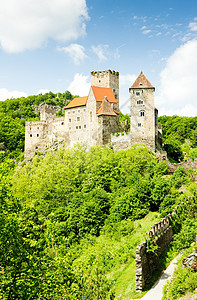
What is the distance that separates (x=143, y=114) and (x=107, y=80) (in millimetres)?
17822

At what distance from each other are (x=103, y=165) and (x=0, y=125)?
202 feet

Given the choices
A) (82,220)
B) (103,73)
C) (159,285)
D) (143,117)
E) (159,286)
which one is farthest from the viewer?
(103,73)

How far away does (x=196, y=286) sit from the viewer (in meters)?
14.8

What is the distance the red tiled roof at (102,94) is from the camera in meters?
57.3

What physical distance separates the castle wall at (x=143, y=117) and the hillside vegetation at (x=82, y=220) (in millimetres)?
2134

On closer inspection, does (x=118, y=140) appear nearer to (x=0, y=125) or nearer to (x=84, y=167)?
(x=84, y=167)

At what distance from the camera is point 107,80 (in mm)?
63250

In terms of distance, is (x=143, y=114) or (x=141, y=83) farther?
(x=141, y=83)

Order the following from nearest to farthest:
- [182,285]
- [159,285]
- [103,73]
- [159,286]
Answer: [182,285] < [159,286] < [159,285] < [103,73]

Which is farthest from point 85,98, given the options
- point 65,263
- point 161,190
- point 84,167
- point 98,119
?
point 65,263

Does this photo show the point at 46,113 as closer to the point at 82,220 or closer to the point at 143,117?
the point at 143,117

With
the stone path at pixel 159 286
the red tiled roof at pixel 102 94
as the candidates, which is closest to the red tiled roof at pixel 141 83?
the red tiled roof at pixel 102 94

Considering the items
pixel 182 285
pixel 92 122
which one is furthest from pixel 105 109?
pixel 182 285

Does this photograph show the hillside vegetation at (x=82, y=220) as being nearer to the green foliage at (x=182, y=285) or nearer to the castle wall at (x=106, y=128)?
the green foliage at (x=182, y=285)
